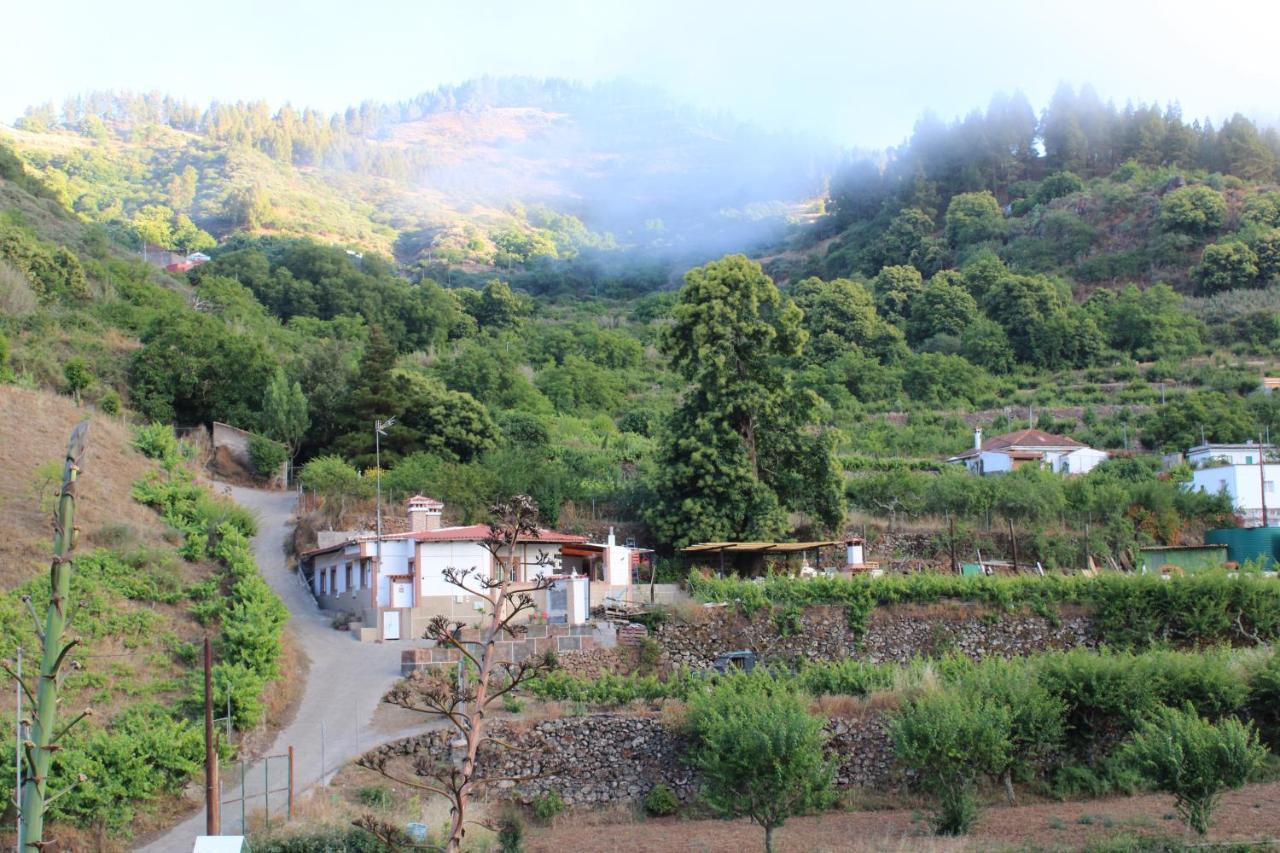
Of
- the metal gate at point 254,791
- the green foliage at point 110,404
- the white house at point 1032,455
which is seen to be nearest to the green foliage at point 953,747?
the metal gate at point 254,791

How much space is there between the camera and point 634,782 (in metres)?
21.3

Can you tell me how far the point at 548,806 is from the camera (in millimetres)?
20672

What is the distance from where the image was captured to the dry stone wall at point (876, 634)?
26.1m

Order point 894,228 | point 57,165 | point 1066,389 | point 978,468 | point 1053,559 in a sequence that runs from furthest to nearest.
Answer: point 57,165
point 894,228
point 1066,389
point 978,468
point 1053,559

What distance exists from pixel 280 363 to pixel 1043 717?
32771 mm

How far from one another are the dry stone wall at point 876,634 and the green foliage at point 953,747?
6.98m

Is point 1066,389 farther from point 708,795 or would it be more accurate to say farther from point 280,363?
point 708,795

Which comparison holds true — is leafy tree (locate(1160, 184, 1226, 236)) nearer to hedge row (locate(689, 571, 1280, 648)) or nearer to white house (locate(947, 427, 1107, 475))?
white house (locate(947, 427, 1107, 475))

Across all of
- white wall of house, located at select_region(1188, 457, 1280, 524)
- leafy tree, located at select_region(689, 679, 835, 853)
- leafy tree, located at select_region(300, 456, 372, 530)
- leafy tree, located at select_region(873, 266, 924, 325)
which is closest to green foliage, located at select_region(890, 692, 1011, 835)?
leafy tree, located at select_region(689, 679, 835, 853)

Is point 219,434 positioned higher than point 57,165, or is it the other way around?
point 57,165

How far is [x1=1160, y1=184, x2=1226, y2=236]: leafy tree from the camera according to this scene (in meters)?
71.3

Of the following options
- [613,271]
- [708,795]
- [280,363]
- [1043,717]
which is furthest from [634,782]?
[613,271]

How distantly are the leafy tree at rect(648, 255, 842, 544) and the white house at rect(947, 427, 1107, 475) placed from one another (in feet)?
40.8

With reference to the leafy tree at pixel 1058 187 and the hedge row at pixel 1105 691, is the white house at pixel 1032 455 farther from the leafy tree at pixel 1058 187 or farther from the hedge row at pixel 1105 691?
the leafy tree at pixel 1058 187
